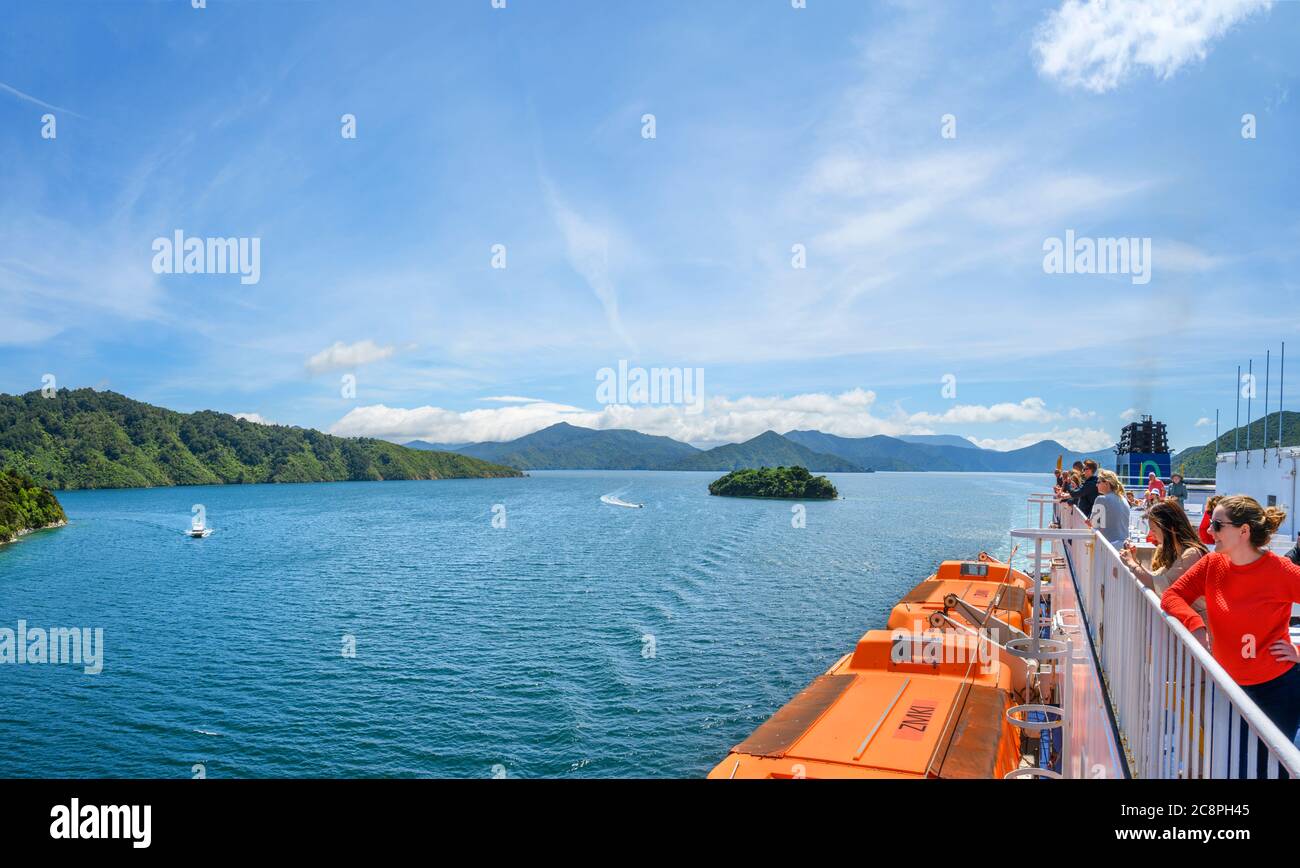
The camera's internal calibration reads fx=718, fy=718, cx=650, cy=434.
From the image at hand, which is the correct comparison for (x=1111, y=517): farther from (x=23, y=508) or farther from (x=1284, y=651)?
(x=23, y=508)

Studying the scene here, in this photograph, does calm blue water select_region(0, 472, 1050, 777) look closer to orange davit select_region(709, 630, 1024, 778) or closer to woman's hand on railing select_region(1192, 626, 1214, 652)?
orange davit select_region(709, 630, 1024, 778)

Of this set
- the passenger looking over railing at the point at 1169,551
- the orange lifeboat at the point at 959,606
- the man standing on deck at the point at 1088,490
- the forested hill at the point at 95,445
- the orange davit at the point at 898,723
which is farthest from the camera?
the forested hill at the point at 95,445

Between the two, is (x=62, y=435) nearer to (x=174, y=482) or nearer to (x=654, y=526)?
(x=174, y=482)

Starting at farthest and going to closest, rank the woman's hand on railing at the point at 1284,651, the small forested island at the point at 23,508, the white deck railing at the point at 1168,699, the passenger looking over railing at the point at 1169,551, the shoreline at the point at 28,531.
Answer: the small forested island at the point at 23,508 < the shoreline at the point at 28,531 < the passenger looking over railing at the point at 1169,551 < the woman's hand on railing at the point at 1284,651 < the white deck railing at the point at 1168,699

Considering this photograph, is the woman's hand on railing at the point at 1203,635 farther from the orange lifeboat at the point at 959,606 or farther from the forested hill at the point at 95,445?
the forested hill at the point at 95,445

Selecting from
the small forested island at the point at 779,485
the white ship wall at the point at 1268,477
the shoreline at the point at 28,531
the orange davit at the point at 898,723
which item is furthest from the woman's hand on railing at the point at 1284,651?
the small forested island at the point at 779,485

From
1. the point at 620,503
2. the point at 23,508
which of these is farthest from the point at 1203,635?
the point at 620,503
